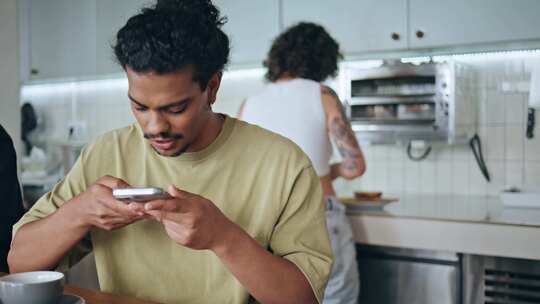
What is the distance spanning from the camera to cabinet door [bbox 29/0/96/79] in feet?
13.1

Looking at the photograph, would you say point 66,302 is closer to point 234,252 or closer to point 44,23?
point 234,252

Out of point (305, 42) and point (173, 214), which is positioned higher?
point (305, 42)

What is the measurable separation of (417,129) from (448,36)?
456mm

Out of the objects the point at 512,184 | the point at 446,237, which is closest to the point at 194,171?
the point at 446,237

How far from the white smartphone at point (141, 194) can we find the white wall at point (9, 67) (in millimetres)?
1836

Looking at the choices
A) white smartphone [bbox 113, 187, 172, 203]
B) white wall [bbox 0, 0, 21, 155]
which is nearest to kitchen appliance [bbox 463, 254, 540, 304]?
white smartphone [bbox 113, 187, 172, 203]

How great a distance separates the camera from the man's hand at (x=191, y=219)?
3.05ft

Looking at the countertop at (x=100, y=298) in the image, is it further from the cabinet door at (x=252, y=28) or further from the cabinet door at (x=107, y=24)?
the cabinet door at (x=107, y=24)

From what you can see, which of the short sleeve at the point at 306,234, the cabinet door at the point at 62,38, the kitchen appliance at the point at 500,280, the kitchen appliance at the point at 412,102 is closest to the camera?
the short sleeve at the point at 306,234

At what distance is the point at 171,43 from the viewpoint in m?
1.05

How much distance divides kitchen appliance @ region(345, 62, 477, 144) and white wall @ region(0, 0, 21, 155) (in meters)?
1.55

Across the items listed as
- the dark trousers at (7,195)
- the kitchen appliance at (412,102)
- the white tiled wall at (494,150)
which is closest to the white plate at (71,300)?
the dark trousers at (7,195)

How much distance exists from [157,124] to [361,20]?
6.77 feet

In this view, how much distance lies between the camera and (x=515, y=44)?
2.70m
